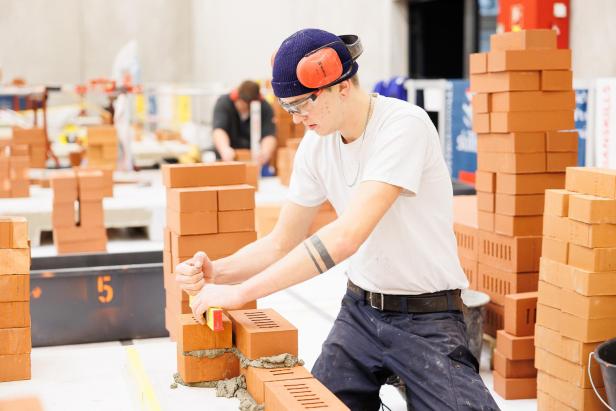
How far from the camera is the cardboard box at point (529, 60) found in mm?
4578

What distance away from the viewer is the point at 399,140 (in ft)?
8.90

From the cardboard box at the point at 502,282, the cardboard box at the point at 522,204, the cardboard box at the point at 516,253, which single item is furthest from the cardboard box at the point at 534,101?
the cardboard box at the point at 502,282

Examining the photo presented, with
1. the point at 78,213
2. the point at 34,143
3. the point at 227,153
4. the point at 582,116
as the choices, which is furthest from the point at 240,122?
the point at 582,116

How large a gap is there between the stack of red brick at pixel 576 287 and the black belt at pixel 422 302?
0.86 meters

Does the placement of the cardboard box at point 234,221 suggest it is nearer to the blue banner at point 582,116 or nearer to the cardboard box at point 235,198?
the cardboard box at point 235,198

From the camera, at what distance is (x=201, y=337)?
2955 mm

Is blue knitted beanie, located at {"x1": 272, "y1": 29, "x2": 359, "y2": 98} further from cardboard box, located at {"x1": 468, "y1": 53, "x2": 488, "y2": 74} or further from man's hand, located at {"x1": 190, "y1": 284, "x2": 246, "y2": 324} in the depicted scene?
cardboard box, located at {"x1": 468, "y1": 53, "x2": 488, "y2": 74}

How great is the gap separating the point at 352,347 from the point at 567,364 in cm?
113

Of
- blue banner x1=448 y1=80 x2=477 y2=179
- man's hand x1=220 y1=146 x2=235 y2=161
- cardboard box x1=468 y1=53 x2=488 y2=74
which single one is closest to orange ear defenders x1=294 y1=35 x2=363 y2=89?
cardboard box x1=468 y1=53 x2=488 y2=74

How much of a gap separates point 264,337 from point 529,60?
243 cm

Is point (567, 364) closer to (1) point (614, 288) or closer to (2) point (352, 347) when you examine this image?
(1) point (614, 288)

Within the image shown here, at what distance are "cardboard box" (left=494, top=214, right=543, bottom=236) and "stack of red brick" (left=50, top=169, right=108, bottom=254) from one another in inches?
127

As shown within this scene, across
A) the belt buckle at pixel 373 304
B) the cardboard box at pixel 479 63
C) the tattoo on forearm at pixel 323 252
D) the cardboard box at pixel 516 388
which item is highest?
the cardboard box at pixel 479 63

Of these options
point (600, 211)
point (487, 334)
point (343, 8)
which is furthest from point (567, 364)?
point (343, 8)
